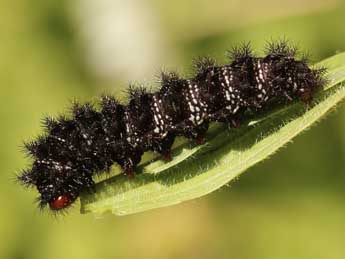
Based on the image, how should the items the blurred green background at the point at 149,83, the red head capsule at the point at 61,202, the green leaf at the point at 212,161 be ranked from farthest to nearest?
the blurred green background at the point at 149,83 → the red head capsule at the point at 61,202 → the green leaf at the point at 212,161

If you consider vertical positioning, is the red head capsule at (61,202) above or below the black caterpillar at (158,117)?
below

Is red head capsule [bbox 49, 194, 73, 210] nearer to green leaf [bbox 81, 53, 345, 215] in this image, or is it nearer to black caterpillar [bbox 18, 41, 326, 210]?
black caterpillar [bbox 18, 41, 326, 210]

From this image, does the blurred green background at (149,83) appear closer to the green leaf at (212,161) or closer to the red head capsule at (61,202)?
the red head capsule at (61,202)

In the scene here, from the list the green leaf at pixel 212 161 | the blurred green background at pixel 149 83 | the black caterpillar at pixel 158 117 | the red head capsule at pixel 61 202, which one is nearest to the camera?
the green leaf at pixel 212 161

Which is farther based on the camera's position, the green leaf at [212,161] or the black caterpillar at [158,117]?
the black caterpillar at [158,117]

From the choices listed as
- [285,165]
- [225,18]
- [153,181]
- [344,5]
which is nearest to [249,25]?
[225,18]

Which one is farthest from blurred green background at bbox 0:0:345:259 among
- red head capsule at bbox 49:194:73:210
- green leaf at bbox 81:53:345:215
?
green leaf at bbox 81:53:345:215

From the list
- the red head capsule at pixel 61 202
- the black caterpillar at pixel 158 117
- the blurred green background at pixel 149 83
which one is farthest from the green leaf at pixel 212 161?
the blurred green background at pixel 149 83

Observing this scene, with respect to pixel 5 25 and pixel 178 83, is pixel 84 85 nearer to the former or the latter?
pixel 5 25

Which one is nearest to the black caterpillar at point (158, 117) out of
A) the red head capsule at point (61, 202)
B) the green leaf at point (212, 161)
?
the red head capsule at point (61, 202)
